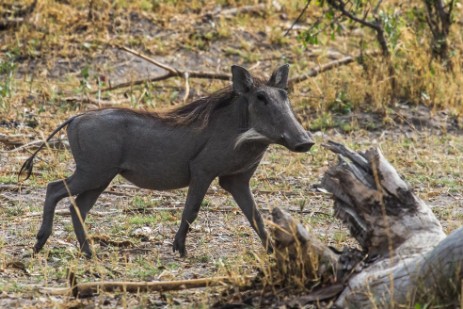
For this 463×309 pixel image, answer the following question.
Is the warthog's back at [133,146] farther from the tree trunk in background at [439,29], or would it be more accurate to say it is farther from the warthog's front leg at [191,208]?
the tree trunk in background at [439,29]

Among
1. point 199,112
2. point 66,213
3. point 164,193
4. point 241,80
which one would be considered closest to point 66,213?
point 66,213

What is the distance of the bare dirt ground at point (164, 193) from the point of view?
5.52 meters

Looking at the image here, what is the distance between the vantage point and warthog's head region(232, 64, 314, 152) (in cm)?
575

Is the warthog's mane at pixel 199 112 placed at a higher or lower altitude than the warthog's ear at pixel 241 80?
lower

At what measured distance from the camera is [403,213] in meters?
4.84

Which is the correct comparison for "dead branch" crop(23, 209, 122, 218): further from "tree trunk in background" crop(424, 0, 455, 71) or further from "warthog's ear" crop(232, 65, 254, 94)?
"tree trunk in background" crop(424, 0, 455, 71)

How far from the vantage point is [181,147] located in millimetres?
6164

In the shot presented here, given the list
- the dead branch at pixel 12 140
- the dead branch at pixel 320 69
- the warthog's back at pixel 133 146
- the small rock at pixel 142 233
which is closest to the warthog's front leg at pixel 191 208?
the warthog's back at pixel 133 146

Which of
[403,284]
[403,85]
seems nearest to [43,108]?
[403,85]

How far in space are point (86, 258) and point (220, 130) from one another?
3.63ft

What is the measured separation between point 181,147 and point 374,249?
1.78 metres

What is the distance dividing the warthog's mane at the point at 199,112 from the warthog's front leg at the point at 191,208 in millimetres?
349

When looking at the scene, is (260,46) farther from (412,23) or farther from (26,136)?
(26,136)

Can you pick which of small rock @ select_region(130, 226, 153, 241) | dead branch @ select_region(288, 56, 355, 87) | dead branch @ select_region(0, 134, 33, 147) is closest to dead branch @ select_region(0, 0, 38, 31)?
dead branch @ select_region(0, 134, 33, 147)
